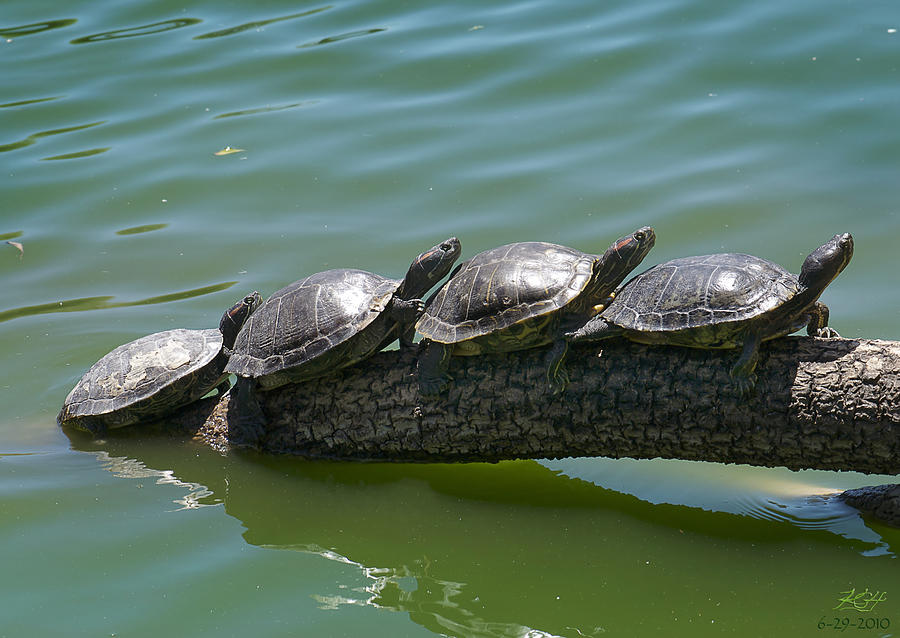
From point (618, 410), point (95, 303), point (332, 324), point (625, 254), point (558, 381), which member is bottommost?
point (95, 303)

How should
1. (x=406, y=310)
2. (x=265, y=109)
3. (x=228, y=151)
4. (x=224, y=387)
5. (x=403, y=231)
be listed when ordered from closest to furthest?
(x=406, y=310) < (x=224, y=387) < (x=403, y=231) < (x=228, y=151) < (x=265, y=109)

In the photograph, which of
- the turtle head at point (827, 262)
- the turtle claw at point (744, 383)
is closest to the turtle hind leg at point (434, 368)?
the turtle claw at point (744, 383)

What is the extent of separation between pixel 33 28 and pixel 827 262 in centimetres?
1410

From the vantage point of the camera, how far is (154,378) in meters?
5.47

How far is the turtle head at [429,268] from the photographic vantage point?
505cm

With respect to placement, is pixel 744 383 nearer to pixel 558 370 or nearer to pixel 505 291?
pixel 558 370

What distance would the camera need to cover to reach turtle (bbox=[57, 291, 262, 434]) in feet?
18.0

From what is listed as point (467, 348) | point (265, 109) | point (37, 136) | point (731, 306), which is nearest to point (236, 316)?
point (467, 348)

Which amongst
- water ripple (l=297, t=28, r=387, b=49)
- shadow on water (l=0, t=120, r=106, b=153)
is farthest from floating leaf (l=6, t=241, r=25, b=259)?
water ripple (l=297, t=28, r=387, b=49)

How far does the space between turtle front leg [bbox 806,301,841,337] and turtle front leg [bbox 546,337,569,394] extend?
1.29 meters

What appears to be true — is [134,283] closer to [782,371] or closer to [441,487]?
[441,487]

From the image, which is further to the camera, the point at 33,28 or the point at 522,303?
the point at 33,28

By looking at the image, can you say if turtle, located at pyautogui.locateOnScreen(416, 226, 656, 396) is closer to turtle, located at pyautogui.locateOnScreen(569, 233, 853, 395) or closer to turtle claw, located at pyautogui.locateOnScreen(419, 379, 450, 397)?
turtle claw, located at pyautogui.locateOnScreen(419, 379, 450, 397)

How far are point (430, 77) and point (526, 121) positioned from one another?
1800 mm
